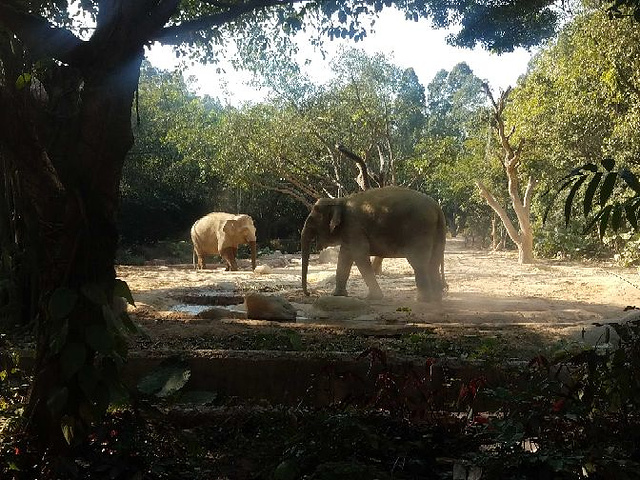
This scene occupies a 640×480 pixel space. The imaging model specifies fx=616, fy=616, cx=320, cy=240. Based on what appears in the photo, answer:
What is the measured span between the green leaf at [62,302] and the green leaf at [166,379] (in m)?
0.78

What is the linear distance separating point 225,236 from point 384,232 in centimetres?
917

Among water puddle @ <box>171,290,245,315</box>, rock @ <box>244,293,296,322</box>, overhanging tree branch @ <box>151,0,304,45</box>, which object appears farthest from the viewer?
water puddle @ <box>171,290,245,315</box>

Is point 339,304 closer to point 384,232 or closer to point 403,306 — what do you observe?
point 403,306

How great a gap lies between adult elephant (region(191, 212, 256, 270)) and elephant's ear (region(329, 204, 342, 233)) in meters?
→ 8.12

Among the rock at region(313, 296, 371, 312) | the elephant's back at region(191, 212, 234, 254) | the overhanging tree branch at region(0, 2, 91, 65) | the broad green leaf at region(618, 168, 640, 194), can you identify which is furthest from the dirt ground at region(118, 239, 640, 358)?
the broad green leaf at region(618, 168, 640, 194)

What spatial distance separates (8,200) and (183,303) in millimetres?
5003

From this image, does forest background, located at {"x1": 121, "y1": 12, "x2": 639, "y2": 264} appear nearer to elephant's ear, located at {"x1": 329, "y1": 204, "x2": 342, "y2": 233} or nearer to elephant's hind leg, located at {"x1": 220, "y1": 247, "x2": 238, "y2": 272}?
elephant's ear, located at {"x1": 329, "y1": 204, "x2": 342, "y2": 233}

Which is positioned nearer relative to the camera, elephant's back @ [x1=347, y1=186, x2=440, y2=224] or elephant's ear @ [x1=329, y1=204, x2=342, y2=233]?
elephant's back @ [x1=347, y1=186, x2=440, y2=224]

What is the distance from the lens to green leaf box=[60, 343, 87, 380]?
7.10ft

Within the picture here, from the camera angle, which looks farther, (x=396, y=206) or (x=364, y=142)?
(x=364, y=142)

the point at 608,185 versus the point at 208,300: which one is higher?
the point at 608,185

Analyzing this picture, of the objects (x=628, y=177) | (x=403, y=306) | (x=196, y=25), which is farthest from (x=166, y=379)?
(x=403, y=306)

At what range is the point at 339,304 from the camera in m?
8.78

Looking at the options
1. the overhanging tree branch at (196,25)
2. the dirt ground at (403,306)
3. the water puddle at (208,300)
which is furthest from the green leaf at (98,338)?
the water puddle at (208,300)
